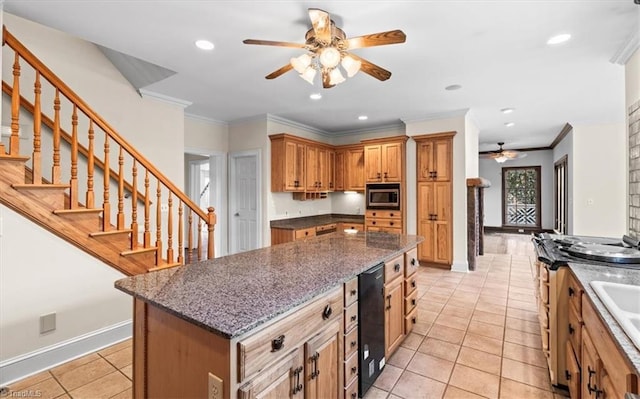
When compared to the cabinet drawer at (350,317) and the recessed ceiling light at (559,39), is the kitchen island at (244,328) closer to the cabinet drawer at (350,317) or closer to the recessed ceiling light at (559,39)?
the cabinet drawer at (350,317)

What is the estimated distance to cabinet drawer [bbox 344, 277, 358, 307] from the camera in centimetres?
179

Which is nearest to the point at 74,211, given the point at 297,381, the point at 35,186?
the point at 35,186

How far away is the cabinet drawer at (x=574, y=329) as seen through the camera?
1.69 meters

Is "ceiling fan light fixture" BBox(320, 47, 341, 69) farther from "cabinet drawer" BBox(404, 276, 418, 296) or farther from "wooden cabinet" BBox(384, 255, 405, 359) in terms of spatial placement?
"cabinet drawer" BBox(404, 276, 418, 296)

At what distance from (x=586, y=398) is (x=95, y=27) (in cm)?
407

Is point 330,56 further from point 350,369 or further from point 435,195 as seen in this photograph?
point 435,195

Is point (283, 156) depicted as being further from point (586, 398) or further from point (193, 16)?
point (586, 398)

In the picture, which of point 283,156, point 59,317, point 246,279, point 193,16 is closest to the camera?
point 246,279

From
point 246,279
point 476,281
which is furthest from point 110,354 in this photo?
point 476,281

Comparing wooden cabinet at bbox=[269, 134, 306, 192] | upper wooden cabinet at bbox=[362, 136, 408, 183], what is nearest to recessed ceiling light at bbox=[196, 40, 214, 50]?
wooden cabinet at bbox=[269, 134, 306, 192]

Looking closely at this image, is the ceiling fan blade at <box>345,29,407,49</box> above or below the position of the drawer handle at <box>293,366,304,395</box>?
above

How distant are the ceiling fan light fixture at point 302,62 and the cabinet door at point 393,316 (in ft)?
5.93

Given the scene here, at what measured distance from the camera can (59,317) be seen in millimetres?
2445

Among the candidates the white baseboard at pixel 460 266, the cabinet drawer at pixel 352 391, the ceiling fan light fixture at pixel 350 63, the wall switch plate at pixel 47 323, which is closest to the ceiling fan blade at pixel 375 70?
the ceiling fan light fixture at pixel 350 63
